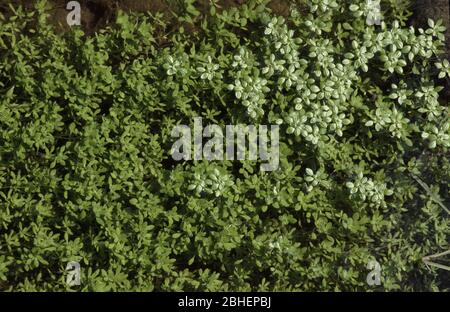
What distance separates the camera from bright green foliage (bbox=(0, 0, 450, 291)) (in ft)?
12.3

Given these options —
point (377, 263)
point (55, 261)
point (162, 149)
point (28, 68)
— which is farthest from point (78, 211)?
point (377, 263)

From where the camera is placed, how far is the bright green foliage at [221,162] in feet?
12.3

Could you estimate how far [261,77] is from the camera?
384cm

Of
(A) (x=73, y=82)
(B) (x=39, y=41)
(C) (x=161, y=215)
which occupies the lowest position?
(C) (x=161, y=215)

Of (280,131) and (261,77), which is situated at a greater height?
(261,77)

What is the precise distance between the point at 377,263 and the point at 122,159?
1627mm

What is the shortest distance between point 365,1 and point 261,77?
0.74 metres

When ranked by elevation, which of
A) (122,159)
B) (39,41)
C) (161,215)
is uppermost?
(39,41)

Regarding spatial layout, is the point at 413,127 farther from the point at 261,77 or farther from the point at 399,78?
the point at 261,77

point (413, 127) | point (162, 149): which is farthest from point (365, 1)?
point (162, 149)

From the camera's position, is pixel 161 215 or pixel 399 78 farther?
pixel 399 78

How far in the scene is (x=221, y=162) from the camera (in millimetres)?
3850

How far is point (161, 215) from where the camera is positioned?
3801mm

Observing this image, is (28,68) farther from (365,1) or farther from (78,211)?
(365,1)
